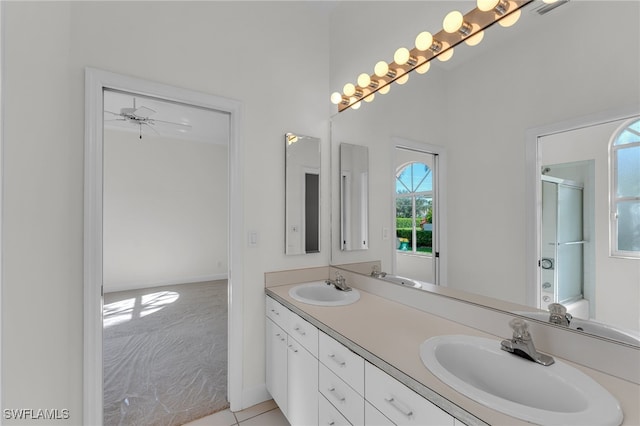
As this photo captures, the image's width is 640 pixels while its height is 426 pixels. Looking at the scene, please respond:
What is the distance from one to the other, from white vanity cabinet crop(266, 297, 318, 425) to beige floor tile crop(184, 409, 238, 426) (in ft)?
0.92

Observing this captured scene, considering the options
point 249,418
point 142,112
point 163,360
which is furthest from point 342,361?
point 142,112

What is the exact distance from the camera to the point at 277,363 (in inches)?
68.7

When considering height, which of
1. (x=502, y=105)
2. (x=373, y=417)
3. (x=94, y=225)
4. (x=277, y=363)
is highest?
(x=502, y=105)

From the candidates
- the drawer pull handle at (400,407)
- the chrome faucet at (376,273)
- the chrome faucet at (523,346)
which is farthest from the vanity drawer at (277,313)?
the chrome faucet at (523,346)

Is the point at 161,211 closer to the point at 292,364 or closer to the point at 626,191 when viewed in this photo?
the point at 292,364

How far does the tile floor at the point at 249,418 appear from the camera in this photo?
1718 millimetres

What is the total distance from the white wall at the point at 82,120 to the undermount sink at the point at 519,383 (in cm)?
128

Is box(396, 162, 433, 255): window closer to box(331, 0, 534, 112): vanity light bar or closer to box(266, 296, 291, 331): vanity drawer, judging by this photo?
box(331, 0, 534, 112): vanity light bar

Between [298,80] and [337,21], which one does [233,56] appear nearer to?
[298,80]

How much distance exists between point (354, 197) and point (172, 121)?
13.0 feet

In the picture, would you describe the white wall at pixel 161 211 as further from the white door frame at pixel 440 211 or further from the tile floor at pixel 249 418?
the white door frame at pixel 440 211

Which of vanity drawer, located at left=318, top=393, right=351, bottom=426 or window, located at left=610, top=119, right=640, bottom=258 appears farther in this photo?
vanity drawer, located at left=318, top=393, right=351, bottom=426

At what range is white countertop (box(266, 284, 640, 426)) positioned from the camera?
2.33 feet

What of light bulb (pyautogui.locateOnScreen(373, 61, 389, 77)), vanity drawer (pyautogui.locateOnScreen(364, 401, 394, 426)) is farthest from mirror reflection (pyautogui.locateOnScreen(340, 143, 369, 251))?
vanity drawer (pyautogui.locateOnScreen(364, 401, 394, 426))
